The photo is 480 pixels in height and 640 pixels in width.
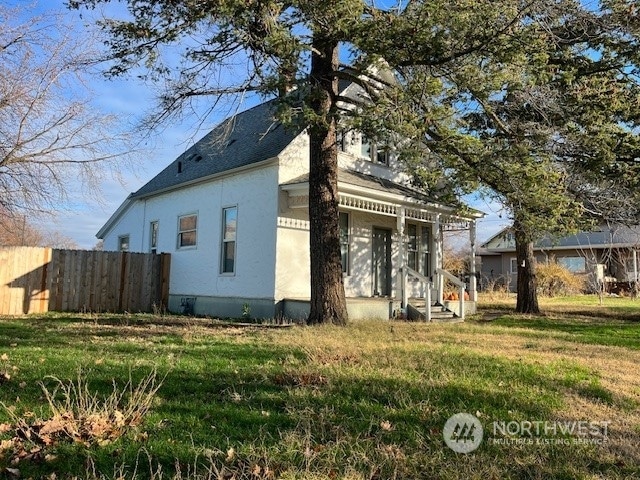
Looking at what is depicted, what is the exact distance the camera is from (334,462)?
339 cm

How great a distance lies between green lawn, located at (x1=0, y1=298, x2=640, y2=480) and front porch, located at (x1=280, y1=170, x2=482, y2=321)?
4502mm

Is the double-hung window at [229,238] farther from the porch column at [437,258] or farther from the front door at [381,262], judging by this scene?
the porch column at [437,258]

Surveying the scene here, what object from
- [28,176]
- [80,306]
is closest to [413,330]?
[28,176]

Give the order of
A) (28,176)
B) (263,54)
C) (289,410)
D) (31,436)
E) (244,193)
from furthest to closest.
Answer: (244,193), (28,176), (263,54), (289,410), (31,436)

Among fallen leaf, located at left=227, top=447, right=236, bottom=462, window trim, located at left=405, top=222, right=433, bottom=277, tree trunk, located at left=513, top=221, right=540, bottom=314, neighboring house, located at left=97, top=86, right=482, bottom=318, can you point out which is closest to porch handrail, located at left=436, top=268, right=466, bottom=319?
neighboring house, located at left=97, top=86, right=482, bottom=318

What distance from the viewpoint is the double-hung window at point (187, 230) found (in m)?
16.5

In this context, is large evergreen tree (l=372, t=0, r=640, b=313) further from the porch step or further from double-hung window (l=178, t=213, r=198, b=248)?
double-hung window (l=178, t=213, r=198, b=248)

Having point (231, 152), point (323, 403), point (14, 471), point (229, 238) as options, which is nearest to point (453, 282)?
point (229, 238)

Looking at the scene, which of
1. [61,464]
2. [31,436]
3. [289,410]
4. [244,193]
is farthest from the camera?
[244,193]

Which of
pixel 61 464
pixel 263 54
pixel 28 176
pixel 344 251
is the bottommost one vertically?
pixel 61 464

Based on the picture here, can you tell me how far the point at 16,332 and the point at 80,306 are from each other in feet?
21.8

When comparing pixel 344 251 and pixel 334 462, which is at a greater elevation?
pixel 344 251

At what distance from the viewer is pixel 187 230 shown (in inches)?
664

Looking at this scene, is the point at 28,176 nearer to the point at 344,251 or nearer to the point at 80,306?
the point at 80,306
